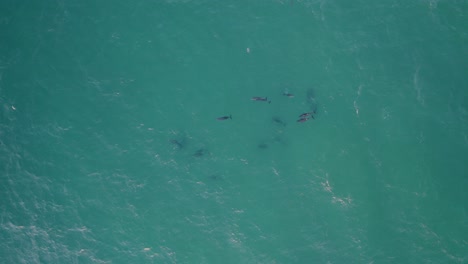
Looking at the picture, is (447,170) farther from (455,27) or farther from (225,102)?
(225,102)

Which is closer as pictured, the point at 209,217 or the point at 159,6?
the point at 209,217

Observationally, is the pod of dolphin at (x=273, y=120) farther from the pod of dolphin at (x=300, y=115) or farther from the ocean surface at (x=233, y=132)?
the ocean surface at (x=233, y=132)

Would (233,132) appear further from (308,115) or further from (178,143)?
(308,115)

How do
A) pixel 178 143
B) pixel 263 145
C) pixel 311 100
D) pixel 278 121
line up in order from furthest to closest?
pixel 311 100 → pixel 278 121 → pixel 178 143 → pixel 263 145

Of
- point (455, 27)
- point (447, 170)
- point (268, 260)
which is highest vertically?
point (455, 27)

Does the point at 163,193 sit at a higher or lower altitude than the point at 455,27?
lower

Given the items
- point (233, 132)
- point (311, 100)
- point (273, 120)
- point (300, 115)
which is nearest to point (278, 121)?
point (273, 120)

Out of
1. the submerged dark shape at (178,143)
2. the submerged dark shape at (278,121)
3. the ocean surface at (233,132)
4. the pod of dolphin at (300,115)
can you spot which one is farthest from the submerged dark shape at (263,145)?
the submerged dark shape at (178,143)

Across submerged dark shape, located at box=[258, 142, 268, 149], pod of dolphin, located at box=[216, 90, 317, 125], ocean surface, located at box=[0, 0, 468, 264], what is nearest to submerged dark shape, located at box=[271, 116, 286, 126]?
pod of dolphin, located at box=[216, 90, 317, 125]

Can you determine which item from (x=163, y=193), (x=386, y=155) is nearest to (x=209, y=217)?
(x=163, y=193)
